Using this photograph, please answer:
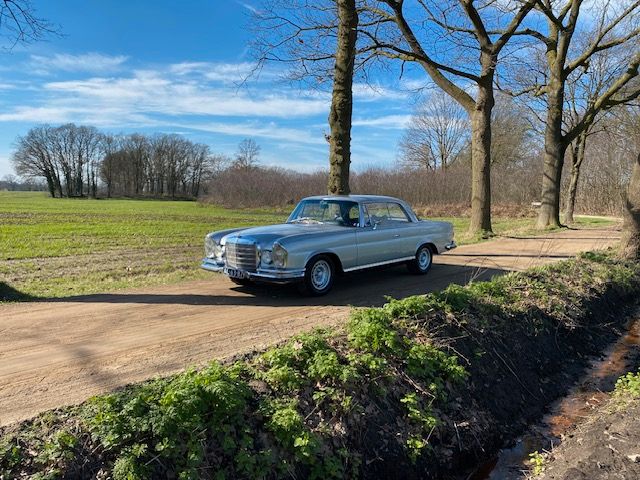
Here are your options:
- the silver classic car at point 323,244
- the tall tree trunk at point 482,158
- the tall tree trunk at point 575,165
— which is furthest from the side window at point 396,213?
the tall tree trunk at point 575,165

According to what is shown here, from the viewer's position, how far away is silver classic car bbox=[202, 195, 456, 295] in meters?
7.34

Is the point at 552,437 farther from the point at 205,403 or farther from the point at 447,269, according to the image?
the point at 447,269

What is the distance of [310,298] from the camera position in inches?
307

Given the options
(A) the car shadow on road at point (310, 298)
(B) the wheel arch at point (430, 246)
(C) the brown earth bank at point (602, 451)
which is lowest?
(C) the brown earth bank at point (602, 451)

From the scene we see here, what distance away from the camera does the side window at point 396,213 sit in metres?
9.38

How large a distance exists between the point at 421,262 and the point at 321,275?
3.01 meters

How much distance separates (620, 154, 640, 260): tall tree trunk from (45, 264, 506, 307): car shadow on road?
4.46 metres

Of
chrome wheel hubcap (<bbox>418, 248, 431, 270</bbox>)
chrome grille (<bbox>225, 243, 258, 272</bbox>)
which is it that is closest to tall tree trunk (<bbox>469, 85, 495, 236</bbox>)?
chrome wheel hubcap (<bbox>418, 248, 431, 270</bbox>)

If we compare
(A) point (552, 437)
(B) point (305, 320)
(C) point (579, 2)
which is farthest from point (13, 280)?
(C) point (579, 2)

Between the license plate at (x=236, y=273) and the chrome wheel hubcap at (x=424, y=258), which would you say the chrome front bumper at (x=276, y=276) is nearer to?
the license plate at (x=236, y=273)

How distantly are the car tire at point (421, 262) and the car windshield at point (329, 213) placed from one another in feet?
6.62

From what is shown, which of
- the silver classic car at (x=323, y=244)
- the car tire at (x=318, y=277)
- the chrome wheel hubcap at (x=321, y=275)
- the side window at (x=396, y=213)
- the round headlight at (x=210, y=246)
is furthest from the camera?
the side window at (x=396, y=213)

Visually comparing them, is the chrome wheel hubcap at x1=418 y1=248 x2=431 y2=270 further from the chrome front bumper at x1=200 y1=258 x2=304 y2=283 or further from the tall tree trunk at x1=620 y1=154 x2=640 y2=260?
the tall tree trunk at x1=620 y1=154 x2=640 y2=260

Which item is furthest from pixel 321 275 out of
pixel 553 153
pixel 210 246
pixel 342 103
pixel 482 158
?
pixel 553 153
